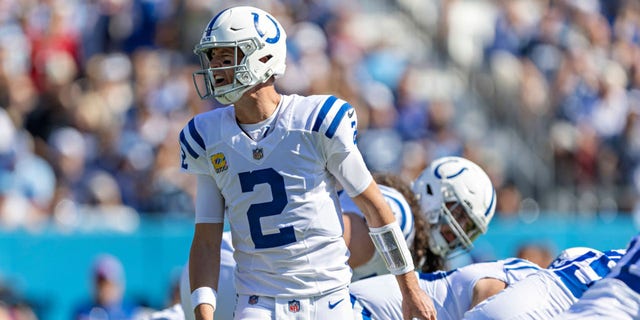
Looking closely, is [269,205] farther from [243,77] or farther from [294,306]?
[243,77]

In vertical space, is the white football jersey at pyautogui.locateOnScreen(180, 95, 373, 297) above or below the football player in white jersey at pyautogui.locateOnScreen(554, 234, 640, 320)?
above

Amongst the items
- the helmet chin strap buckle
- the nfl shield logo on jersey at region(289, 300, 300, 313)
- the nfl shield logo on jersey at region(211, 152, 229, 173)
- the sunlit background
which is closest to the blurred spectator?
the sunlit background

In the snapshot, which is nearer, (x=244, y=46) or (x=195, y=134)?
(x=244, y=46)

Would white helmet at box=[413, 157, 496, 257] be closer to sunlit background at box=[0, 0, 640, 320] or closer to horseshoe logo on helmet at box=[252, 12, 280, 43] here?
horseshoe logo on helmet at box=[252, 12, 280, 43]

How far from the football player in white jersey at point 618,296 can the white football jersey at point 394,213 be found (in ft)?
4.63

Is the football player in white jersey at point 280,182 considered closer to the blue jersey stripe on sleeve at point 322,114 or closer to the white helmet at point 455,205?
the blue jersey stripe on sleeve at point 322,114

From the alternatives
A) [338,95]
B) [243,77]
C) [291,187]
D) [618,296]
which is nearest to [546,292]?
[618,296]

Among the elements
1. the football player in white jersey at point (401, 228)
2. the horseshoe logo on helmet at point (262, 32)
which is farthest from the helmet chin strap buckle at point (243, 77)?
the football player in white jersey at point (401, 228)

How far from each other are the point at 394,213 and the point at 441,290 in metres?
0.53

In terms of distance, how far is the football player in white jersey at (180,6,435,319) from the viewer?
4.48m

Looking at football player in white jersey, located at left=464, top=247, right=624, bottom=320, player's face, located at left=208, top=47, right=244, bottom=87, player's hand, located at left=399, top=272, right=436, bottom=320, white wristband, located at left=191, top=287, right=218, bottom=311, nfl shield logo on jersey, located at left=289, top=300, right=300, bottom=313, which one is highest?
player's face, located at left=208, top=47, right=244, bottom=87

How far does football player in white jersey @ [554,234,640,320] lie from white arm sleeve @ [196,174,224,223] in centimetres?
143

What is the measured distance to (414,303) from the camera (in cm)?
443

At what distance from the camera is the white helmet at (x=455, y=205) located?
6.06 m
